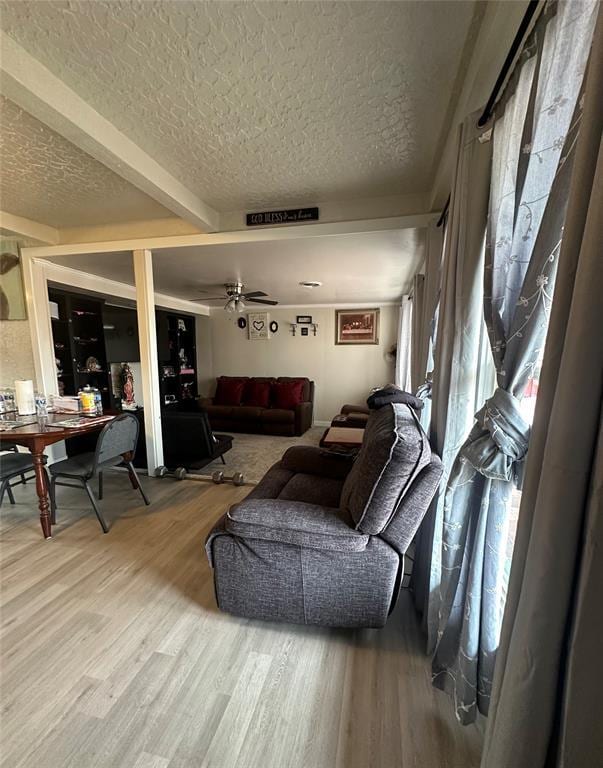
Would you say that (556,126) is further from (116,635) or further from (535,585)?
(116,635)

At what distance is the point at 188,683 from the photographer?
1.19 metres

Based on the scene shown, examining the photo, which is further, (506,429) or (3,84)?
(3,84)

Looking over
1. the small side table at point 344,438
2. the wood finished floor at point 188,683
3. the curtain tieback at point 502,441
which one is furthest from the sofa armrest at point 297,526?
the small side table at point 344,438

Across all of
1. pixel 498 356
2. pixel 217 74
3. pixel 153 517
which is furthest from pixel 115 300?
pixel 498 356

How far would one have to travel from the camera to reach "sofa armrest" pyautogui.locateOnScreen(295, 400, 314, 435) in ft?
16.7

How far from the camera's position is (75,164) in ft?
6.27

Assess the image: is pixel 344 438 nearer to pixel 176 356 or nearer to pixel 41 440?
pixel 41 440

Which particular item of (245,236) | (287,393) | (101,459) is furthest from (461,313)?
(287,393)

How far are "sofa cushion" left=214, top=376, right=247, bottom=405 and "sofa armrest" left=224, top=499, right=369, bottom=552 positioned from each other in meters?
4.39

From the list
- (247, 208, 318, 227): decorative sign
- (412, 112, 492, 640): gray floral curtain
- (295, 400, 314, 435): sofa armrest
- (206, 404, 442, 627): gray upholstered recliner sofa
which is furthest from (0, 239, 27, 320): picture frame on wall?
(412, 112, 492, 640): gray floral curtain

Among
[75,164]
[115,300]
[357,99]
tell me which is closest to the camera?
[357,99]

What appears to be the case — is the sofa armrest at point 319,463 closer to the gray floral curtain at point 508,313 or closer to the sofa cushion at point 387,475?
the sofa cushion at point 387,475

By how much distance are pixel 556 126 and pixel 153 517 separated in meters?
2.94

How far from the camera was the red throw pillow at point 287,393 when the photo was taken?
17.5 feet
